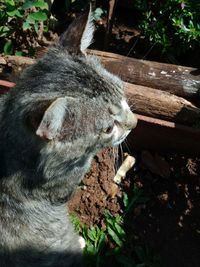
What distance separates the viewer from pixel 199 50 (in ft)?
11.0

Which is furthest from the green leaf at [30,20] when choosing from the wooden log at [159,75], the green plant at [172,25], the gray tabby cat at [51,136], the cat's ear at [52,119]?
the cat's ear at [52,119]

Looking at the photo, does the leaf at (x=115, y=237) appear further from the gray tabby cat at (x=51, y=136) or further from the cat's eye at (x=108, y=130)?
the cat's eye at (x=108, y=130)

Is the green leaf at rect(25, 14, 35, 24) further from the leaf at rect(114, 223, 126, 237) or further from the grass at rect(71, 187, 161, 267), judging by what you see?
the leaf at rect(114, 223, 126, 237)

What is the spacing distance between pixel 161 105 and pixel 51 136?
46.0 inches

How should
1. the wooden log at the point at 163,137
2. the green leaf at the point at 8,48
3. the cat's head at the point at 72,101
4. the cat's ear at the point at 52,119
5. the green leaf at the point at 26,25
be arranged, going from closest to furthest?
the cat's ear at the point at 52,119 < the cat's head at the point at 72,101 < the wooden log at the point at 163,137 < the green leaf at the point at 26,25 < the green leaf at the point at 8,48

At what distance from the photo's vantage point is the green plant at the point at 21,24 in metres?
3.17

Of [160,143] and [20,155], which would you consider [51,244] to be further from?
[160,143]

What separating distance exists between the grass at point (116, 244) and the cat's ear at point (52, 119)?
4.04 ft

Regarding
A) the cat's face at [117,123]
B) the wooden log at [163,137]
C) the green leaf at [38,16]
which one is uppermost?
the green leaf at [38,16]

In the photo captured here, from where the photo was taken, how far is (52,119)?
1877mm

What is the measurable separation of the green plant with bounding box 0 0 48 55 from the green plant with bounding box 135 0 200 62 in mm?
729

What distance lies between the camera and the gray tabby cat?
2098 millimetres

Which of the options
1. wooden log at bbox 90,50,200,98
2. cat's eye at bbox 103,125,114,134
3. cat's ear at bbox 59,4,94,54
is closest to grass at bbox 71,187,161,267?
wooden log at bbox 90,50,200,98

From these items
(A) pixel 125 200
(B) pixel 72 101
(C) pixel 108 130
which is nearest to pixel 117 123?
(C) pixel 108 130
